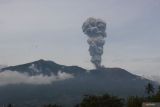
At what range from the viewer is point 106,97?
624ft

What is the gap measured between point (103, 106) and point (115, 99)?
289 inches

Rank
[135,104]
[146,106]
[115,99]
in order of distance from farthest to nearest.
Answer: [115,99], [135,104], [146,106]

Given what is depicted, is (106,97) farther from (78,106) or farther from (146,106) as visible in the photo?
(146,106)

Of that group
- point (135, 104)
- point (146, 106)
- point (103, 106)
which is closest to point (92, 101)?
point (103, 106)

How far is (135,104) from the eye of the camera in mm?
175500

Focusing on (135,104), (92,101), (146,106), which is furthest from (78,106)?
(146,106)

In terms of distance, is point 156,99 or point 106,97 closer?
point 156,99

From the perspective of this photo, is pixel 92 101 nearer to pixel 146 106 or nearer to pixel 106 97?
pixel 106 97

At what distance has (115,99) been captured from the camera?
18788 cm

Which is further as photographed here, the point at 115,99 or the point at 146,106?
the point at 115,99

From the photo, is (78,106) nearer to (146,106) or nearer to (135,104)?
(135,104)

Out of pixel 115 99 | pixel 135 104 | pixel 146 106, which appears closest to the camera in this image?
pixel 146 106

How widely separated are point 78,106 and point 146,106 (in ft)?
211

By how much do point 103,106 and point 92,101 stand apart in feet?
17.3
